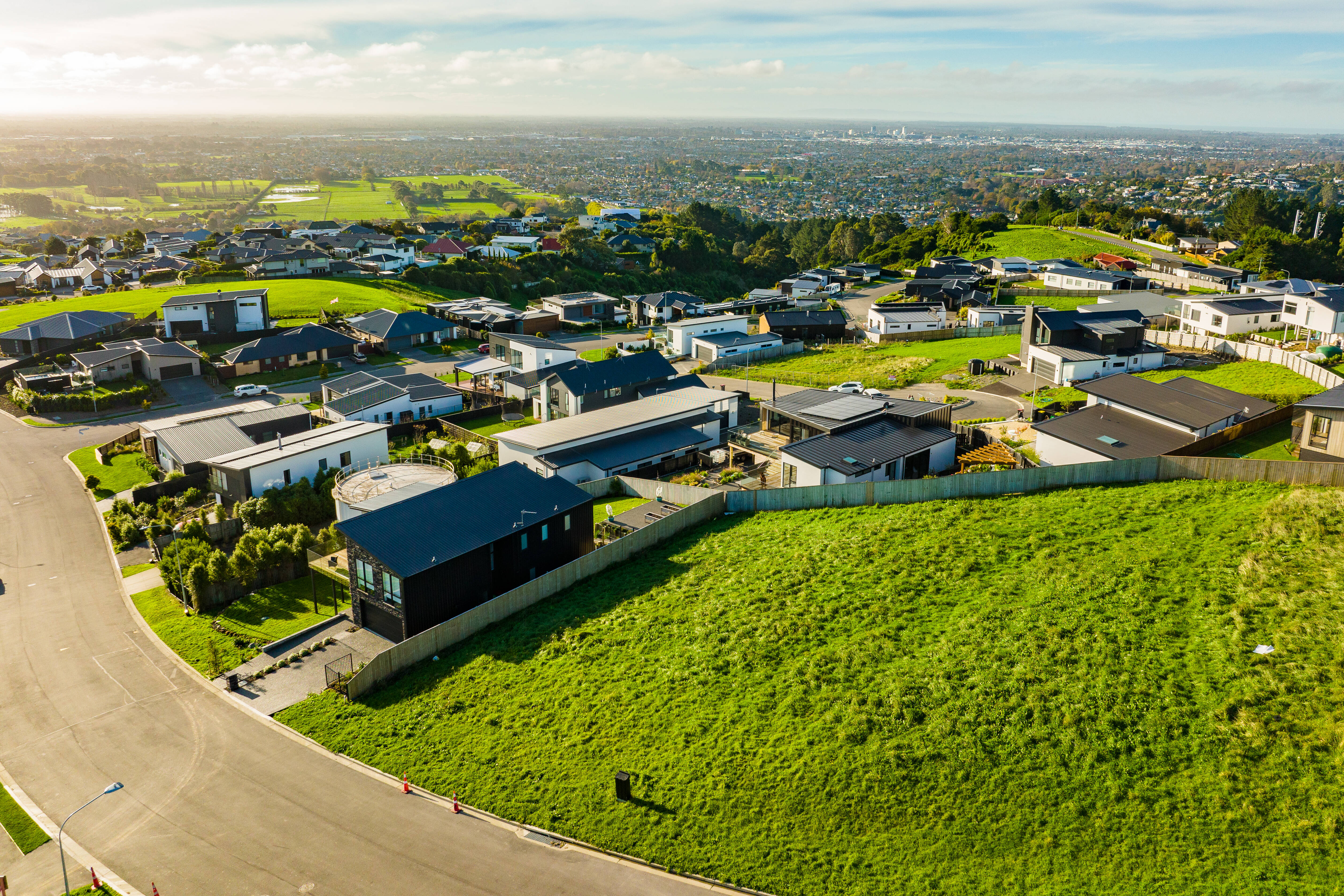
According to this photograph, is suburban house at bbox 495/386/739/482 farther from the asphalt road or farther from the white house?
the white house

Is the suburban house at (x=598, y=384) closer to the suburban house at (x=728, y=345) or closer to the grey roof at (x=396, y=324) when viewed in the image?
the suburban house at (x=728, y=345)

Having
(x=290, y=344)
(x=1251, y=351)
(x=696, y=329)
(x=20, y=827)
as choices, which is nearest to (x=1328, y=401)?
(x=1251, y=351)

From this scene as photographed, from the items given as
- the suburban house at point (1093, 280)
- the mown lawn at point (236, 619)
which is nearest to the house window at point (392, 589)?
the mown lawn at point (236, 619)

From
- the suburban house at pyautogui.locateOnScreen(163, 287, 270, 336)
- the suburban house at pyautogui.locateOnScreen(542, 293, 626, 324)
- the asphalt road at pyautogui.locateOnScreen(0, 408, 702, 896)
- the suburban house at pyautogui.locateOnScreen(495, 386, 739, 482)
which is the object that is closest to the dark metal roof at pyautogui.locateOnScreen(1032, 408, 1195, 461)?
the suburban house at pyautogui.locateOnScreen(495, 386, 739, 482)

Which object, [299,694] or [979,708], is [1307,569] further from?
[299,694]

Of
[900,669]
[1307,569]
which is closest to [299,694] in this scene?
[900,669]

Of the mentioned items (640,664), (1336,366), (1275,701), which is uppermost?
(1336,366)

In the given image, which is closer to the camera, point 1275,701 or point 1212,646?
point 1275,701

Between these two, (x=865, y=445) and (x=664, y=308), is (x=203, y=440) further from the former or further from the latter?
(x=664, y=308)
